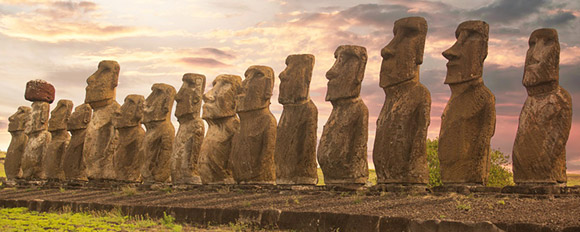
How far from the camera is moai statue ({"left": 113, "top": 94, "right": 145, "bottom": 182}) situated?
18469 millimetres

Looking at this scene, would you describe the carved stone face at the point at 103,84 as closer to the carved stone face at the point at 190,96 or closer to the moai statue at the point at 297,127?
the carved stone face at the point at 190,96

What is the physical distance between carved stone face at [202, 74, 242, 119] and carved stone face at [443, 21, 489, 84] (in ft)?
20.1

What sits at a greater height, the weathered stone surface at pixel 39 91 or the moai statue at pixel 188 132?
the weathered stone surface at pixel 39 91

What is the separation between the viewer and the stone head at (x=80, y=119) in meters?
20.6

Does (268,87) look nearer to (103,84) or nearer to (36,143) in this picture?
(103,84)

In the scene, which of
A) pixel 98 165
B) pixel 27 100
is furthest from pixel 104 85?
pixel 27 100

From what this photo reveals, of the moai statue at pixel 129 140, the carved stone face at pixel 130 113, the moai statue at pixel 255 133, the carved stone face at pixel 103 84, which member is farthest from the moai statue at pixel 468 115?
the carved stone face at pixel 103 84

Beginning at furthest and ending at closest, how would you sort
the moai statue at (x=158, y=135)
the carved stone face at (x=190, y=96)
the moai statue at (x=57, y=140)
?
the moai statue at (x=57, y=140), the moai statue at (x=158, y=135), the carved stone face at (x=190, y=96)

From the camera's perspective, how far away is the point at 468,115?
1085 centimetres

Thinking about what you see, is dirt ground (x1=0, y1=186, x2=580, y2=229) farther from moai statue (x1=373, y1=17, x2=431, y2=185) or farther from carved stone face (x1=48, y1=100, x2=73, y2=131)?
carved stone face (x1=48, y1=100, x2=73, y2=131)

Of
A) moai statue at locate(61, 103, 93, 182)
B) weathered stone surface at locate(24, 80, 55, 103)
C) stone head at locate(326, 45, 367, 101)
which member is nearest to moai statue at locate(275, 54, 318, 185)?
stone head at locate(326, 45, 367, 101)

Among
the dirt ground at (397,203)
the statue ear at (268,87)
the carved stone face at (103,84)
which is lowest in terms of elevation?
the dirt ground at (397,203)

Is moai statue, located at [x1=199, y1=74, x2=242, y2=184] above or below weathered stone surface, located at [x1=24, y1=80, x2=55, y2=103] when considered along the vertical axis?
below

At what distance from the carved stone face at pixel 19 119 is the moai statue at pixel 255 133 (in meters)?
11.9
